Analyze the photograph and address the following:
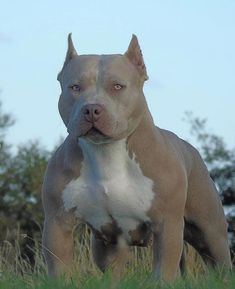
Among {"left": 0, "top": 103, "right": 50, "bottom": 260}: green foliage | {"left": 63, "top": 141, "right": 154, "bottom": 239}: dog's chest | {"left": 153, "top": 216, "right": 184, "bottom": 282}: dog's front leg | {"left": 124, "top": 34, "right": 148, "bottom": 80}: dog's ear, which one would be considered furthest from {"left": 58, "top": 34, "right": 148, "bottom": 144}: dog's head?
{"left": 0, "top": 103, "right": 50, "bottom": 260}: green foliage

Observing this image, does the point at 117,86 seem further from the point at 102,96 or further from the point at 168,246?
the point at 168,246

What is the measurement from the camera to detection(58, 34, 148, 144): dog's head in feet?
25.3

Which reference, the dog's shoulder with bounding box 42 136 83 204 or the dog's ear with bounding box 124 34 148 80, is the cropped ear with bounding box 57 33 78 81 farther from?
the dog's shoulder with bounding box 42 136 83 204

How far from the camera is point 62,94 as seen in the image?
8.22 m

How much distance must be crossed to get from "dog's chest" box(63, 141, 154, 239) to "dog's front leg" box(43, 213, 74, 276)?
158mm

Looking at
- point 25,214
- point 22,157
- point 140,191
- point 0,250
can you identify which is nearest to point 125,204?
point 140,191

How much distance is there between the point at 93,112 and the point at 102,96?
0.77 feet

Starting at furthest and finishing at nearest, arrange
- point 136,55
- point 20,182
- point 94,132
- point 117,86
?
1. point 20,182
2. point 136,55
3. point 117,86
4. point 94,132

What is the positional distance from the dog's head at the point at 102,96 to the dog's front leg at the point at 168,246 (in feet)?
2.50

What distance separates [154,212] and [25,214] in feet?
96.3

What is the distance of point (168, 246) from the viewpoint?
8242 mm

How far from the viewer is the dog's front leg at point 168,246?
8219mm

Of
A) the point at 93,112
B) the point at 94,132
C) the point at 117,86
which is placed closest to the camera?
the point at 93,112

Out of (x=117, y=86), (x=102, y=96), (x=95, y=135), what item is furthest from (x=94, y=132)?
(x=117, y=86)
